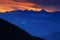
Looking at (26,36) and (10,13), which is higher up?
(10,13)

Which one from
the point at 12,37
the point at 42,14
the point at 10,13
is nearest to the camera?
the point at 12,37

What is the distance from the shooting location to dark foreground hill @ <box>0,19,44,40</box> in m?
10.3

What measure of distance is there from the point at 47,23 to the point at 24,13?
1399 millimetres

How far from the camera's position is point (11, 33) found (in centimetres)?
1048

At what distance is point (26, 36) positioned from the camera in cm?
1056

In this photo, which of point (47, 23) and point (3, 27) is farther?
point (47, 23)

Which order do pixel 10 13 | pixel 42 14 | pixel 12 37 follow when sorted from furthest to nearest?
pixel 42 14 → pixel 10 13 → pixel 12 37

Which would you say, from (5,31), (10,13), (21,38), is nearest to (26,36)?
(21,38)

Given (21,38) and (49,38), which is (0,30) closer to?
(21,38)

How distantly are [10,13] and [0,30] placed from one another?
2.37 m

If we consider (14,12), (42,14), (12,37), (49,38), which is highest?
(42,14)

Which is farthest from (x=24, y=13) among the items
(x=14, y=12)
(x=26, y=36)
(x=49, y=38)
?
(x=26, y=36)

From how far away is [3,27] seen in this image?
→ 10469 millimetres

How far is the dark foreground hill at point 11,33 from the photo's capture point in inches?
406
